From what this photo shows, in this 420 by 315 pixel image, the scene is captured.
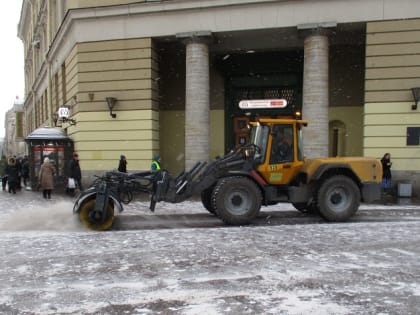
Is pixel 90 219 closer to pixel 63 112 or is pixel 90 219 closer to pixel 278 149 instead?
pixel 278 149

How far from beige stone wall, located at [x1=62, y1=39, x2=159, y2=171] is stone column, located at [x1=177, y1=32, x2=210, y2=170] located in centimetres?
162

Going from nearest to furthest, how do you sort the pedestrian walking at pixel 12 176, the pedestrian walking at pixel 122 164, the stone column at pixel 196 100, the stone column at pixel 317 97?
1. the stone column at pixel 317 97
2. the pedestrian walking at pixel 122 164
3. the stone column at pixel 196 100
4. the pedestrian walking at pixel 12 176

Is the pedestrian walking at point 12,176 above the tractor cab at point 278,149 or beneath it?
beneath

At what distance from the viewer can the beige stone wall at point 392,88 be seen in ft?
50.5

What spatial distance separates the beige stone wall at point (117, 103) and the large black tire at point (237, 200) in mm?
8527

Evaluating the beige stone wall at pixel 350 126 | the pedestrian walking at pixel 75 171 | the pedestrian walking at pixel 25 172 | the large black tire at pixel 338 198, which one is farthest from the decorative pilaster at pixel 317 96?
the pedestrian walking at pixel 25 172

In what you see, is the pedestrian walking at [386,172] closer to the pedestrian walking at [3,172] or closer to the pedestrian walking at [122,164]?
the pedestrian walking at [122,164]

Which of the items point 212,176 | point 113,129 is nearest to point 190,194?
point 212,176

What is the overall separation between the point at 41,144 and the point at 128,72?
4.89m

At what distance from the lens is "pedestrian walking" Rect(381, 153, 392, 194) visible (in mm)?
15008

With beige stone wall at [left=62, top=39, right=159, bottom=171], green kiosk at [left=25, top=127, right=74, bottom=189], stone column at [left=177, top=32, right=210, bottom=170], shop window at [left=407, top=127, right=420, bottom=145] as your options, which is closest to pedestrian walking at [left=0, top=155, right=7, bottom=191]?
green kiosk at [left=25, top=127, right=74, bottom=189]

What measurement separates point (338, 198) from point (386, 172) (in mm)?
6034

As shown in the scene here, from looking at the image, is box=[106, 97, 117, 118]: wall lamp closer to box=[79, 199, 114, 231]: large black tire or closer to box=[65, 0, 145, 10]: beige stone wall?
box=[65, 0, 145, 10]: beige stone wall

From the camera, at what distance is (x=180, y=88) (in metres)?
20.2
